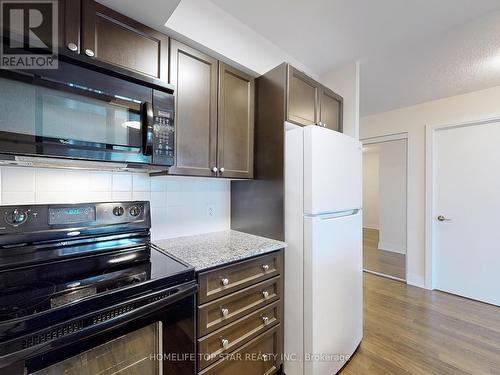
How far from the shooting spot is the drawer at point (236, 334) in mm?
1120

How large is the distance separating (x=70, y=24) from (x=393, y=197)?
5.40 metres

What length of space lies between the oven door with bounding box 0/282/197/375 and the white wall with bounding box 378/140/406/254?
4840 millimetres

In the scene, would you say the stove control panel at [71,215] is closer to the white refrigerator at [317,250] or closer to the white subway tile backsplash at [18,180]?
the white subway tile backsplash at [18,180]

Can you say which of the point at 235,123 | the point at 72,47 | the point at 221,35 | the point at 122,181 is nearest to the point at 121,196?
the point at 122,181

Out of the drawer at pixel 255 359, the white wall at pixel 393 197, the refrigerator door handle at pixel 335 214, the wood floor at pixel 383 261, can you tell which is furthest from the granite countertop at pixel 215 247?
the white wall at pixel 393 197

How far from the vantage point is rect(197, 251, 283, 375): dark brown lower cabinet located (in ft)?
3.73

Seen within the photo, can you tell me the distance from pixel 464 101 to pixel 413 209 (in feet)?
4.77

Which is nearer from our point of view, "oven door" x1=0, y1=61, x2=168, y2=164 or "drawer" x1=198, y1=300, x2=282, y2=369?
"oven door" x1=0, y1=61, x2=168, y2=164

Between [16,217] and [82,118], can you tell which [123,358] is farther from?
[82,118]

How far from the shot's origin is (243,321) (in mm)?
1291

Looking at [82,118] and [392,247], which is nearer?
[82,118]

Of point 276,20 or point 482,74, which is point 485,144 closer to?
point 482,74

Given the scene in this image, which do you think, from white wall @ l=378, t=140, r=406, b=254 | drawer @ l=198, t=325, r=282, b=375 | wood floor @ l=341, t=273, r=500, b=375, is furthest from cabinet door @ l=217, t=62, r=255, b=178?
white wall @ l=378, t=140, r=406, b=254

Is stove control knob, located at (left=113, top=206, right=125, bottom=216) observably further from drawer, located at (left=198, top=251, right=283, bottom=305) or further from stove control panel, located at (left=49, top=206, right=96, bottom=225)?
drawer, located at (left=198, top=251, right=283, bottom=305)
